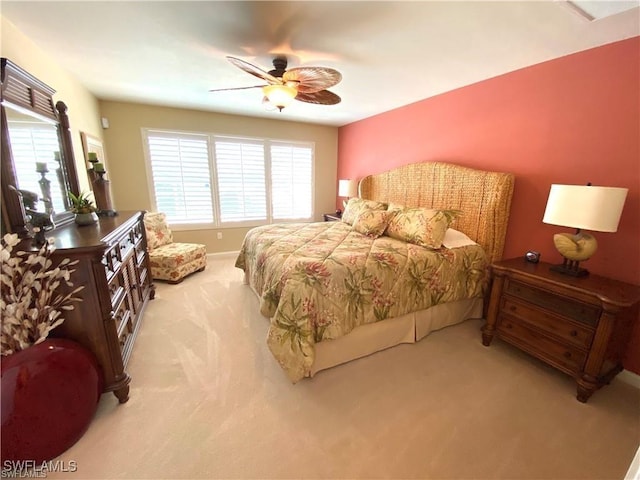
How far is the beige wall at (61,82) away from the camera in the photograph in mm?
1718

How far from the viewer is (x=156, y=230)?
11.9 ft

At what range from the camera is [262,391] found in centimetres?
173

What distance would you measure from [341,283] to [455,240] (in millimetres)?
1403

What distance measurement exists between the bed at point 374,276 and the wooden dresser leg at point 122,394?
0.91 meters

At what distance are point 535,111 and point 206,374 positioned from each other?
3.44m

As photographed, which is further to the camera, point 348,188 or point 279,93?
point 348,188

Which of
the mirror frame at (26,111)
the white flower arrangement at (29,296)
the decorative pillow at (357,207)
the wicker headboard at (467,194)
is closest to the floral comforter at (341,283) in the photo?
the wicker headboard at (467,194)

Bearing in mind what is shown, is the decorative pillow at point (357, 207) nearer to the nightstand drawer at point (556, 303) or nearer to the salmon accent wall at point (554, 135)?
the salmon accent wall at point (554, 135)

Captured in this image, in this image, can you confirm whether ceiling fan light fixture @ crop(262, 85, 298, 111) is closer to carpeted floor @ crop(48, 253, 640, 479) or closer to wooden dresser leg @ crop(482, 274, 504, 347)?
carpeted floor @ crop(48, 253, 640, 479)

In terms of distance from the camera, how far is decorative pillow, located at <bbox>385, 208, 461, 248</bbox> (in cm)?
244

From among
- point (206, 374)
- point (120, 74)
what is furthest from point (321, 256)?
point (120, 74)

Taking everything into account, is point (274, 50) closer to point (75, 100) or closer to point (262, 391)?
Result: point (75, 100)

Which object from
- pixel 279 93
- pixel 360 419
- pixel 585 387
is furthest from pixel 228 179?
pixel 585 387

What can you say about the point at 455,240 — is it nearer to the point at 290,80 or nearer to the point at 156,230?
the point at 290,80
